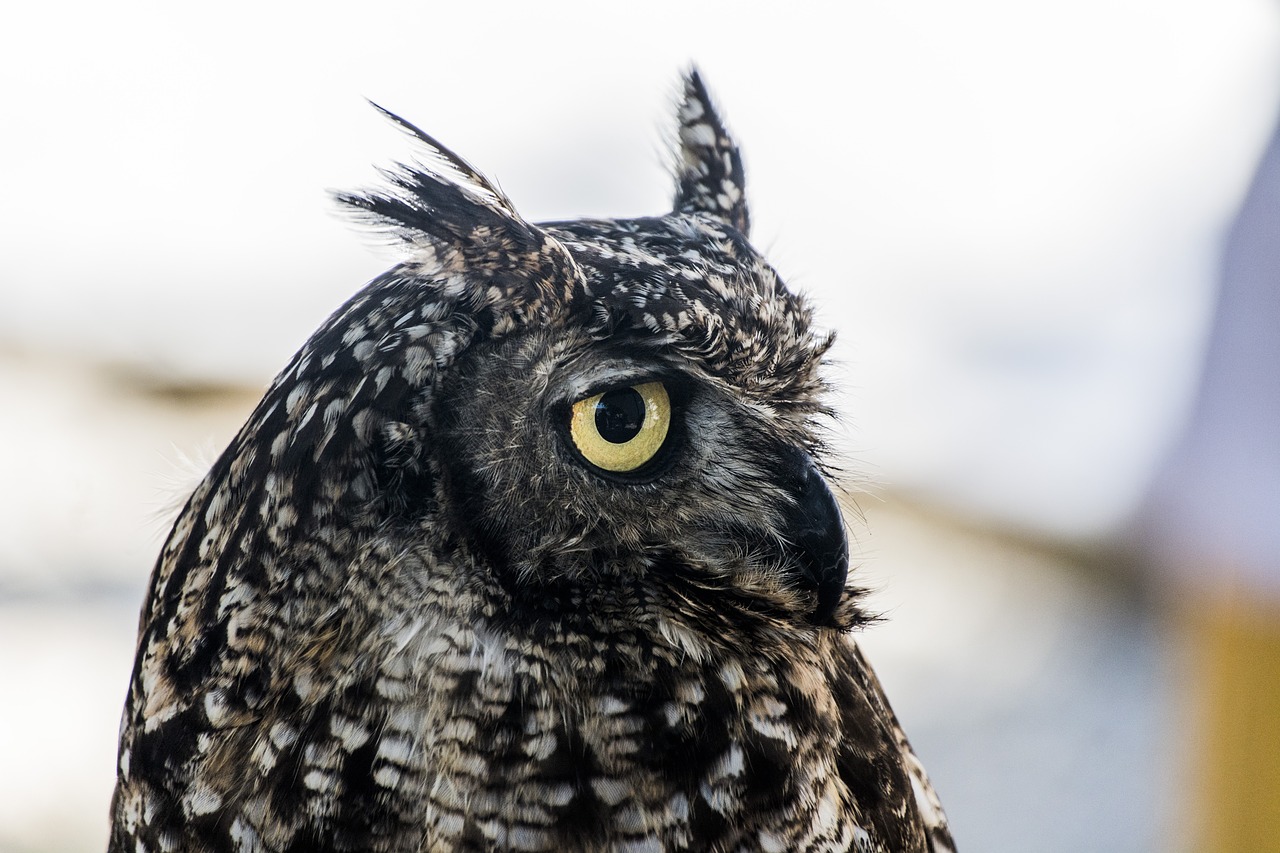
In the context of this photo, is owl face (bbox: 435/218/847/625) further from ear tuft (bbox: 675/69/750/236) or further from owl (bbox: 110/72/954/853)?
ear tuft (bbox: 675/69/750/236)

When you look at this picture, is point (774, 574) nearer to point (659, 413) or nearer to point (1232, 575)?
point (659, 413)

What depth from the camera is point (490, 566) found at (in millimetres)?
845

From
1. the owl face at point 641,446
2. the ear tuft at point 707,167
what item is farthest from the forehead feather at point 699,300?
the ear tuft at point 707,167

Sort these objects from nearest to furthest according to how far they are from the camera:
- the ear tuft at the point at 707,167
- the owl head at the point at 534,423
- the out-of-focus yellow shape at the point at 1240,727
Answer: the owl head at the point at 534,423 < the ear tuft at the point at 707,167 < the out-of-focus yellow shape at the point at 1240,727

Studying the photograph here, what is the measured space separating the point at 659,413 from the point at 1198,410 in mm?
2315

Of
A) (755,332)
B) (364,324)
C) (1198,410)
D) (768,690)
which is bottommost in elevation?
(1198,410)

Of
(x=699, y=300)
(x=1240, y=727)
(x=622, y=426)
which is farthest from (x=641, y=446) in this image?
(x=1240, y=727)

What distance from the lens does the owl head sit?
80 centimetres

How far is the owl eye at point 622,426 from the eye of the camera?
2.65ft

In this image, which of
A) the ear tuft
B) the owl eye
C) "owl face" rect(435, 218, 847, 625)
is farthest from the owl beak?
the ear tuft

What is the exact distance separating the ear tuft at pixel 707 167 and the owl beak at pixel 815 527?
385mm

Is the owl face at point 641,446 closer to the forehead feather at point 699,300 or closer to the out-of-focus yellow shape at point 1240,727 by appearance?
the forehead feather at point 699,300

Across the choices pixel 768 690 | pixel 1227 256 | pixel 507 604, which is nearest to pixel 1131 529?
pixel 1227 256

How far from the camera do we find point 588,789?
0.84m
